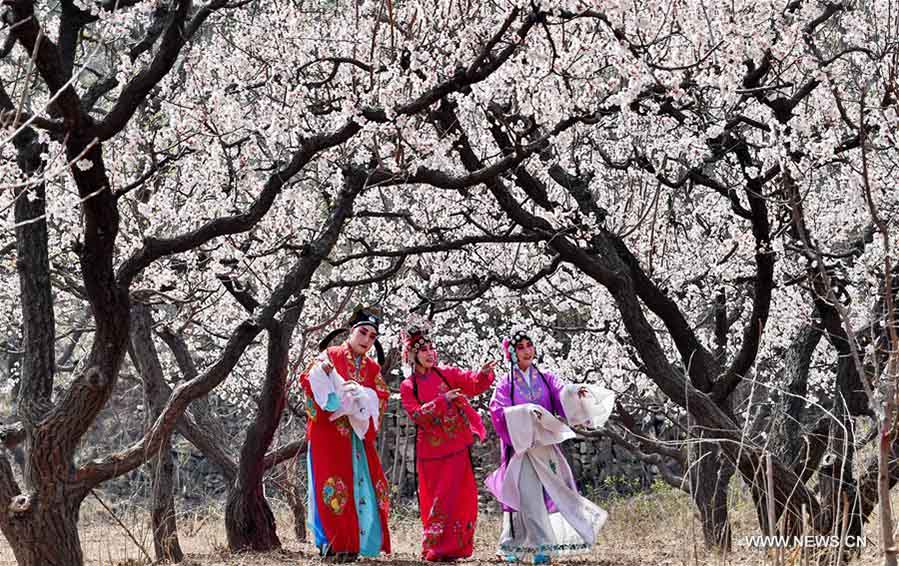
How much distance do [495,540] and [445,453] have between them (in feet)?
13.1

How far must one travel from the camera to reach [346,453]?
312 inches

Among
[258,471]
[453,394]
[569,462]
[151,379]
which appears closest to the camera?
[453,394]

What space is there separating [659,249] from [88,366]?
585 cm

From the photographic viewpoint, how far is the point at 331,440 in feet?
25.9

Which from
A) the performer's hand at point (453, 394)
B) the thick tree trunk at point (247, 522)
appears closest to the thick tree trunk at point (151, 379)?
the thick tree trunk at point (247, 522)

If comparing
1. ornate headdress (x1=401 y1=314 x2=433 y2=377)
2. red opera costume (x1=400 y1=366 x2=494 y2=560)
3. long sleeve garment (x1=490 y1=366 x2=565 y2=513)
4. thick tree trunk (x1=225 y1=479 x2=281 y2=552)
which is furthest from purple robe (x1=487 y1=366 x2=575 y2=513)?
thick tree trunk (x1=225 y1=479 x2=281 y2=552)

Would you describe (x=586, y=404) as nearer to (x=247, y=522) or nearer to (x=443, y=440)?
(x=443, y=440)

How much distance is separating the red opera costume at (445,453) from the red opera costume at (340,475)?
59 cm

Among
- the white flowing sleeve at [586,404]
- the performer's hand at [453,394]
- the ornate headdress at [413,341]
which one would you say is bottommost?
the white flowing sleeve at [586,404]

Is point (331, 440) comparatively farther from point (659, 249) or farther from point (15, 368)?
point (15, 368)

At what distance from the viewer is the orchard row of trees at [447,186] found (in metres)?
6.42

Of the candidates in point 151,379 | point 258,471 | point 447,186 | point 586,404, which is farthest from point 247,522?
point 447,186

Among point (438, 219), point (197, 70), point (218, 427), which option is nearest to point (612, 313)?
point (438, 219)

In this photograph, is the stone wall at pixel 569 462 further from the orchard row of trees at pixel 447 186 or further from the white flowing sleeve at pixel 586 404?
the white flowing sleeve at pixel 586 404
